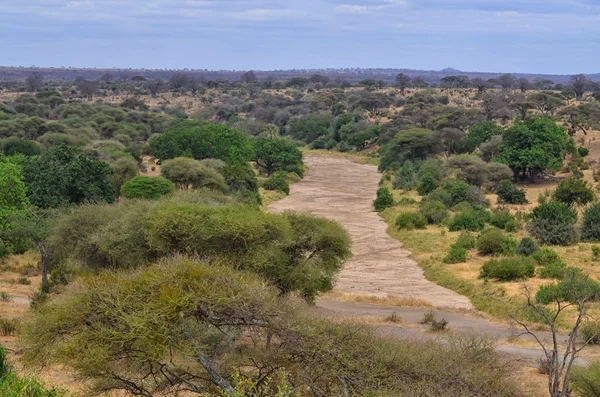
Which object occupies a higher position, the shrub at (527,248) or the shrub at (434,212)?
the shrub at (527,248)

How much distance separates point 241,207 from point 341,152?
58.9 meters

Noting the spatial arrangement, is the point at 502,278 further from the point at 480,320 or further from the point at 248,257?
the point at 248,257

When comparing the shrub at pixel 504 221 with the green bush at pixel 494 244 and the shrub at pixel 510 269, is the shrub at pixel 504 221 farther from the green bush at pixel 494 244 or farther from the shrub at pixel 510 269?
the shrub at pixel 510 269

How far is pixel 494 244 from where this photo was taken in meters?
32.1

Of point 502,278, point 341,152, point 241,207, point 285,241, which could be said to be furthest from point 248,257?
point 341,152

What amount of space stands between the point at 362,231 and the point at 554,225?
11493mm

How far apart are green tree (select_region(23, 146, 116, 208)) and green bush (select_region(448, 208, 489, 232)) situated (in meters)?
17.7

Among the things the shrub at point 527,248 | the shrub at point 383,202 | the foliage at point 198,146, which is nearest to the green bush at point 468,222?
the shrub at point 527,248

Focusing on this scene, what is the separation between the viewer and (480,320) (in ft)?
77.6

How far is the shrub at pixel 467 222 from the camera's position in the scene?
37.5 m

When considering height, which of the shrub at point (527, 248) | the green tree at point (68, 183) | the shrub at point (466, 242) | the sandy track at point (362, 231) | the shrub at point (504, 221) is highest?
the green tree at point (68, 183)

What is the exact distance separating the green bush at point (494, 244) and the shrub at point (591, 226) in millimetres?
3585

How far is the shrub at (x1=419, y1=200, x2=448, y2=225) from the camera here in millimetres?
41094

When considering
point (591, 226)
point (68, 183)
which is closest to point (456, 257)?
point (591, 226)
